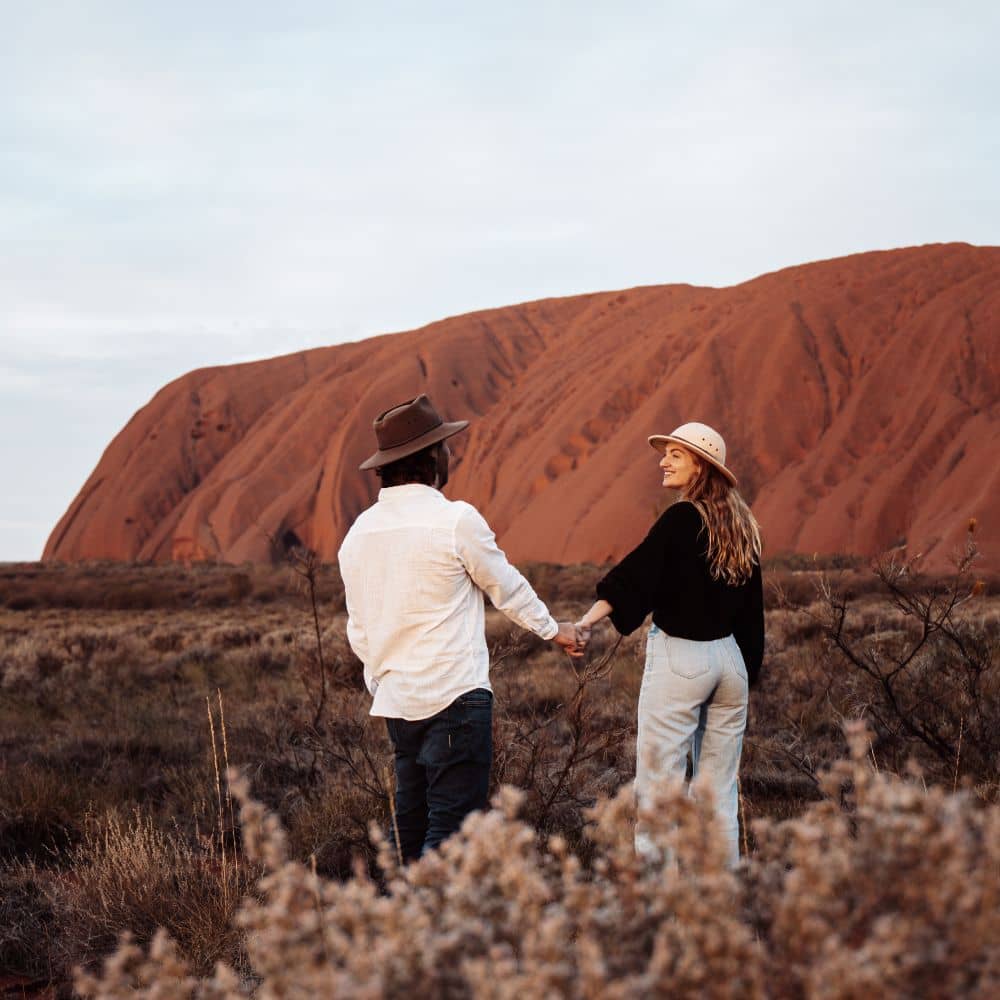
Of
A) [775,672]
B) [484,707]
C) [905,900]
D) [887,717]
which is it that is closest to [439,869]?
[905,900]

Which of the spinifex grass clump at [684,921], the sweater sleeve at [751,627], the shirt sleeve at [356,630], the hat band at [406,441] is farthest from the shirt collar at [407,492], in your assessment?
the spinifex grass clump at [684,921]

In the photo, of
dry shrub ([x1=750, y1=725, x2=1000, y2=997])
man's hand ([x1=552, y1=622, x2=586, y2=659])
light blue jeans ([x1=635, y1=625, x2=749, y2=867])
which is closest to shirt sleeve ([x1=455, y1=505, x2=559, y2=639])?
man's hand ([x1=552, y1=622, x2=586, y2=659])

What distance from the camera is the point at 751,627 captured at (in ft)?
13.2

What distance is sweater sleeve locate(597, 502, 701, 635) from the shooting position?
12.8 ft

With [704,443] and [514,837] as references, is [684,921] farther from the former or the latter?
[704,443]

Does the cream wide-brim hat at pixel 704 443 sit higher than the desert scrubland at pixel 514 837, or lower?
higher

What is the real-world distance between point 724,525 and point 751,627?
0.45 metres

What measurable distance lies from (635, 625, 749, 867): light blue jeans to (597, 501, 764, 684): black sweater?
7 centimetres

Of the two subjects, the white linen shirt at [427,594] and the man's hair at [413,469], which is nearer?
the white linen shirt at [427,594]

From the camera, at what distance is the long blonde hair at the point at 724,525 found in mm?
3881

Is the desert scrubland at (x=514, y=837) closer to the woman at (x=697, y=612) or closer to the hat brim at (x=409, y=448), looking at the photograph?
the woman at (x=697, y=612)

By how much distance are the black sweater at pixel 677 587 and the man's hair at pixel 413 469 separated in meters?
0.83

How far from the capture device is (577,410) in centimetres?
4869

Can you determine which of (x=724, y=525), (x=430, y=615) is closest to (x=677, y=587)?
(x=724, y=525)
